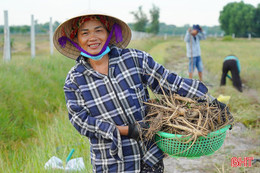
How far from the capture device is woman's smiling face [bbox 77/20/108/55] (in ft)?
5.47

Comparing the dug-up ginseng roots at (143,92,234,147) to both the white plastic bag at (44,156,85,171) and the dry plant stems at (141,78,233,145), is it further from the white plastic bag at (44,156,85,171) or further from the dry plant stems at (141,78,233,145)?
the white plastic bag at (44,156,85,171)

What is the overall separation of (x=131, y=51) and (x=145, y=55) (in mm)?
93

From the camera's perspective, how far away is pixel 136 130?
61.6 inches

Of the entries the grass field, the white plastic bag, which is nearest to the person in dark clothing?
the grass field

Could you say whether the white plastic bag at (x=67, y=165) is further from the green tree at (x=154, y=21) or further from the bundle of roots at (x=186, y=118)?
the green tree at (x=154, y=21)

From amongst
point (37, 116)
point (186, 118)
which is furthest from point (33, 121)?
Result: point (186, 118)

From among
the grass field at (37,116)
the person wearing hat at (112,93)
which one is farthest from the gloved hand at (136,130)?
the grass field at (37,116)

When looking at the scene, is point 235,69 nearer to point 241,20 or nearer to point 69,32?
point 69,32

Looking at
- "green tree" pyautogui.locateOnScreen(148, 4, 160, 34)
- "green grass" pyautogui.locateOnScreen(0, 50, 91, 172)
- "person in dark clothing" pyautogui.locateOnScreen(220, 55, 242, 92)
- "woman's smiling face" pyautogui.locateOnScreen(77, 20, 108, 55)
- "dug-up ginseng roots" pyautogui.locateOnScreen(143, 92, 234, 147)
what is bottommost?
"green grass" pyautogui.locateOnScreen(0, 50, 91, 172)

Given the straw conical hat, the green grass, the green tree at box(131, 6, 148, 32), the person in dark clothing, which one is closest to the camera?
the straw conical hat

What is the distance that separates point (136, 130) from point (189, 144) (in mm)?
296

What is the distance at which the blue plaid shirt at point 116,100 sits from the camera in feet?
5.20

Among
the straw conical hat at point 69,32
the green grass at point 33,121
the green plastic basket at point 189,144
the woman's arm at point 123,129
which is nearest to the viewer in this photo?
the green plastic basket at point 189,144

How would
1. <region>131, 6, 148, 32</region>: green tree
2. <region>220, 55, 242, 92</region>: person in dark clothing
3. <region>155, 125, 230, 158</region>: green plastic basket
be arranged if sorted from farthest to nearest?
<region>131, 6, 148, 32</region>: green tree → <region>220, 55, 242, 92</region>: person in dark clothing → <region>155, 125, 230, 158</region>: green plastic basket
